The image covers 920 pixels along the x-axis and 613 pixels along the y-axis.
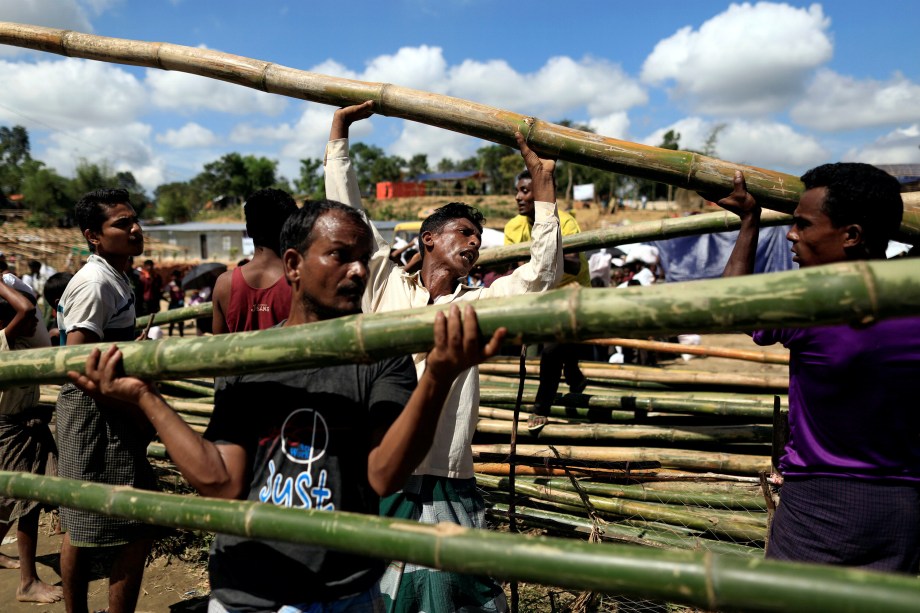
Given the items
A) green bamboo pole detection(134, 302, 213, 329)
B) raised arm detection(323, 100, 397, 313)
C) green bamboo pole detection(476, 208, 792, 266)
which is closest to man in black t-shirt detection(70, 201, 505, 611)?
raised arm detection(323, 100, 397, 313)

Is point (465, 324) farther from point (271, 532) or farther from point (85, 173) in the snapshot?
point (85, 173)

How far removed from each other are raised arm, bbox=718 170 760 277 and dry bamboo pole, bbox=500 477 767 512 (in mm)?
1710

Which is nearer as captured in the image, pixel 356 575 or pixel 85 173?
pixel 356 575

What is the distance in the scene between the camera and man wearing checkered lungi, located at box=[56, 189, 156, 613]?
267 centimetres

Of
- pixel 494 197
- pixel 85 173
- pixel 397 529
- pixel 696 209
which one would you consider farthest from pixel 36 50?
pixel 85 173

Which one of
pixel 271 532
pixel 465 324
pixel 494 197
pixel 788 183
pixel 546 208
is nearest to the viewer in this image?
pixel 465 324

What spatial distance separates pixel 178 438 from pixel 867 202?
181cm

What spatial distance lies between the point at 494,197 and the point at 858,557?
57.7 metres

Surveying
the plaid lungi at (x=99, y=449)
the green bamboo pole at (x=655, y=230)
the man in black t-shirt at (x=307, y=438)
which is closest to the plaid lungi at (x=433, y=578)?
the man in black t-shirt at (x=307, y=438)

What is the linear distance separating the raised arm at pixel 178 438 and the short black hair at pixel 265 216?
4.31 feet

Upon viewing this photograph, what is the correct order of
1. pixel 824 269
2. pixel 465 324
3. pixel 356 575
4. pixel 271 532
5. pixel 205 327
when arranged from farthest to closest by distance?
pixel 205 327
pixel 356 575
pixel 271 532
pixel 465 324
pixel 824 269

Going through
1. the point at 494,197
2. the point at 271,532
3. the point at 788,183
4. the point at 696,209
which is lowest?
the point at 271,532

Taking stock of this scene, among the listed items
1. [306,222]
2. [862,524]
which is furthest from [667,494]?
[306,222]

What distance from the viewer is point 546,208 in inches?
88.4
